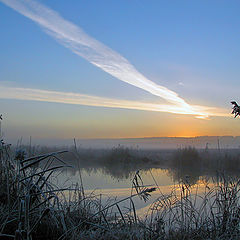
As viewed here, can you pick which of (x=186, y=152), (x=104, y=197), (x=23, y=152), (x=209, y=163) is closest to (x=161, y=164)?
(x=186, y=152)

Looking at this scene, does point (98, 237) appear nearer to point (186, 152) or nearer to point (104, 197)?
point (104, 197)

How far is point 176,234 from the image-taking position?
3.80 m

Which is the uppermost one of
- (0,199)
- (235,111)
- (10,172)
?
(235,111)

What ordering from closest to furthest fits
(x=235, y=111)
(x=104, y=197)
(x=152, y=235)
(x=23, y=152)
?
(x=23, y=152), (x=152, y=235), (x=235, y=111), (x=104, y=197)

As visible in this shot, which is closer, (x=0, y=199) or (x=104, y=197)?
(x=0, y=199)

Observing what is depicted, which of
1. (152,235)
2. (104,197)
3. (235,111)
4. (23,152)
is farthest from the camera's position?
(104,197)

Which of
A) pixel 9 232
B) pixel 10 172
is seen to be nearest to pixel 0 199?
pixel 10 172

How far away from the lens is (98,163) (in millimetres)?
20000

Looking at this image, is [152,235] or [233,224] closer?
[152,235]

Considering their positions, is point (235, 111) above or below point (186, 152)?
above

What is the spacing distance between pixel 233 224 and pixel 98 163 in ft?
54.3

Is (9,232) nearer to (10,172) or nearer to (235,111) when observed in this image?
(10,172)

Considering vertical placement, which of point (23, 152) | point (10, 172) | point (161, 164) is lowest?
point (161, 164)

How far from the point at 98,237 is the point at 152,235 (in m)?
0.63
